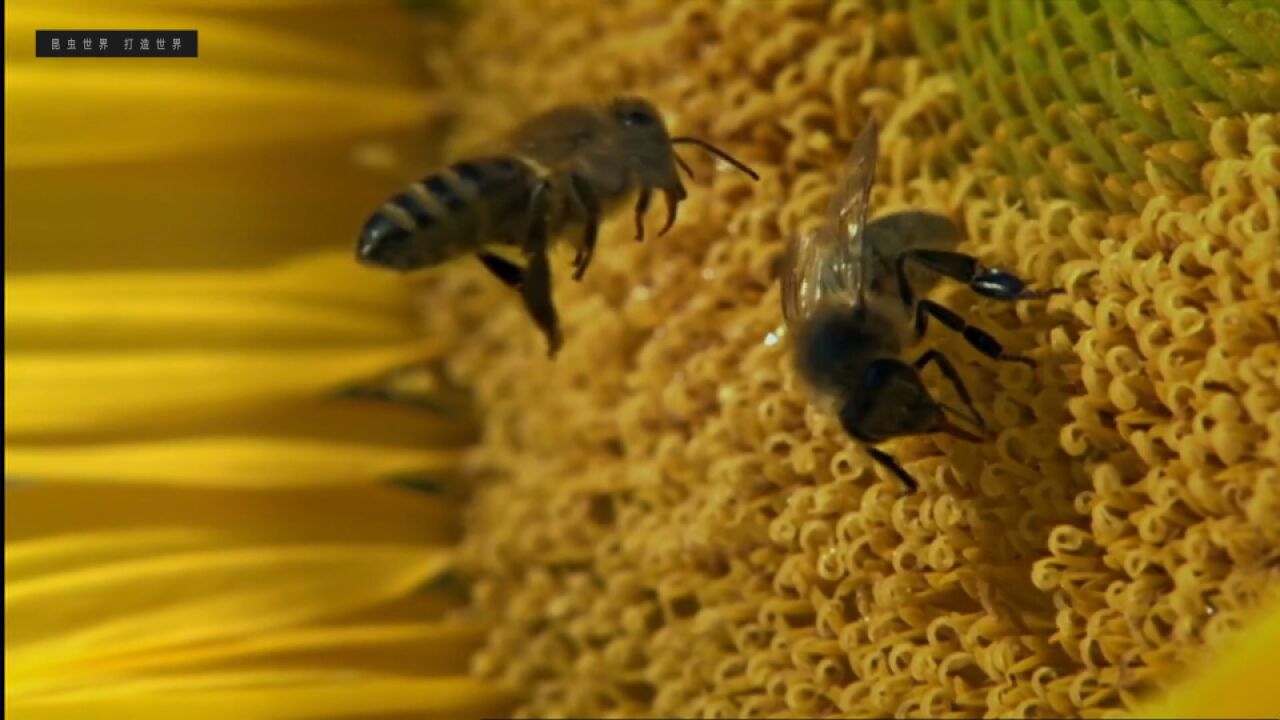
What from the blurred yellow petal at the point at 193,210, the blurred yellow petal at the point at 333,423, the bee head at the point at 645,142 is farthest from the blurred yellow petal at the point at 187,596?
the bee head at the point at 645,142

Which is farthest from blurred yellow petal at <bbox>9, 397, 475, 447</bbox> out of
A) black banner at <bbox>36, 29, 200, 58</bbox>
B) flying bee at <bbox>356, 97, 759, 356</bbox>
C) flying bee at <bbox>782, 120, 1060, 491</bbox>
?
flying bee at <bbox>782, 120, 1060, 491</bbox>

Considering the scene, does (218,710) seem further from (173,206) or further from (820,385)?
(820,385)

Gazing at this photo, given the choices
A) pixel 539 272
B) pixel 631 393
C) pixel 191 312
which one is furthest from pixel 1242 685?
pixel 191 312

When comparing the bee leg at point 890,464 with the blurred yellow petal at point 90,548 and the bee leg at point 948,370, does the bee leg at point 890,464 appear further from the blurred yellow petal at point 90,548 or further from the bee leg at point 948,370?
the blurred yellow petal at point 90,548

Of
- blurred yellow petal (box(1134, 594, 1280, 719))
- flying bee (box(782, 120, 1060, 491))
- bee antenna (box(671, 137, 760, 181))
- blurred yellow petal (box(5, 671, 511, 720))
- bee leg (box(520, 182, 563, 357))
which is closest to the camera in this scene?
blurred yellow petal (box(1134, 594, 1280, 719))

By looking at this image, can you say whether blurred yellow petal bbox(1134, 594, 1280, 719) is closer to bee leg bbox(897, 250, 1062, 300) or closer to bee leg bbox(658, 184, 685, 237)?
bee leg bbox(897, 250, 1062, 300)

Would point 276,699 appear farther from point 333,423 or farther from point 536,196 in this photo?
point 536,196
